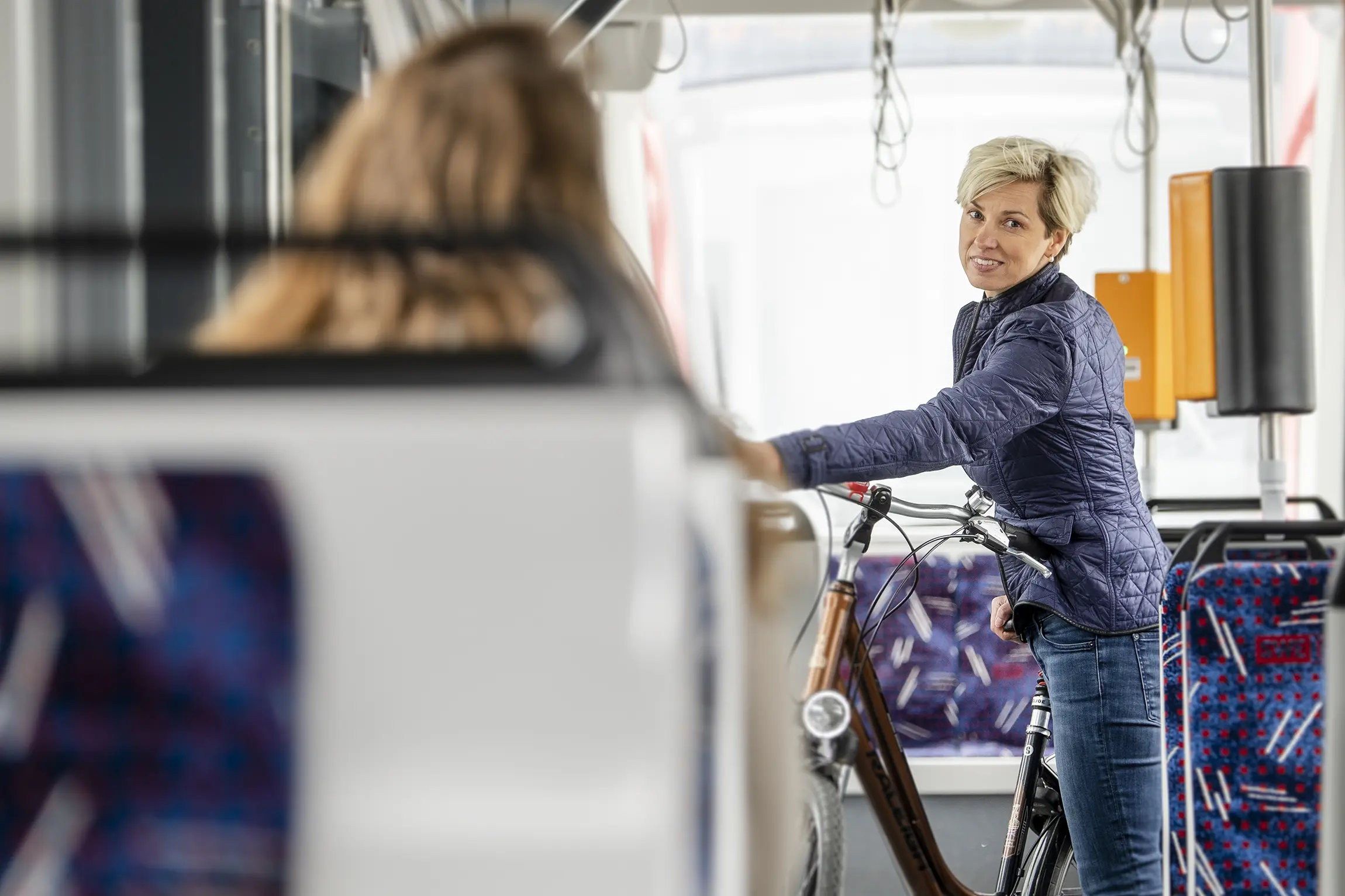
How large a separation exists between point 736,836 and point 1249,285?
173 cm

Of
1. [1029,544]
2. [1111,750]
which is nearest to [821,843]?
[1111,750]

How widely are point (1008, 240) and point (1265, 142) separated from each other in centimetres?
67

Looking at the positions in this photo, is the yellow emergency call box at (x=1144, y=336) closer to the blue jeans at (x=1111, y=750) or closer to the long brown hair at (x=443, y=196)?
the blue jeans at (x=1111, y=750)

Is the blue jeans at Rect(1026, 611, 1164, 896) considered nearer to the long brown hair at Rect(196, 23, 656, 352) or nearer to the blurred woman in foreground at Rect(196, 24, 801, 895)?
the blurred woman in foreground at Rect(196, 24, 801, 895)

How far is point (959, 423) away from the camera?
1.52 metres

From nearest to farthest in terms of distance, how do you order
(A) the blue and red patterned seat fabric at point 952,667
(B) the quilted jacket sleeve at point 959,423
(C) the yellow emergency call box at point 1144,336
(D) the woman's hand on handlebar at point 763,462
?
(D) the woman's hand on handlebar at point 763,462
(B) the quilted jacket sleeve at point 959,423
(C) the yellow emergency call box at point 1144,336
(A) the blue and red patterned seat fabric at point 952,667

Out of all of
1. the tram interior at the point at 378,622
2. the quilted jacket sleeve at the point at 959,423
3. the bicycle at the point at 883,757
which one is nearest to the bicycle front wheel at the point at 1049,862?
the bicycle at the point at 883,757

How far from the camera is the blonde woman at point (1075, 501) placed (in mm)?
1768

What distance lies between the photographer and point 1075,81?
4672 millimetres

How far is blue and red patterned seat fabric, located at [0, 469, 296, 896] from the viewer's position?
2.18 feet

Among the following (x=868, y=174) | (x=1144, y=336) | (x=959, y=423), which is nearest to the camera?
(x=959, y=423)

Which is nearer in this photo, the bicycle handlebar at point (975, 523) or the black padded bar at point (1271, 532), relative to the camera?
the black padded bar at point (1271, 532)

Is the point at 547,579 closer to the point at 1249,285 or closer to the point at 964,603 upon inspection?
the point at 1249,285

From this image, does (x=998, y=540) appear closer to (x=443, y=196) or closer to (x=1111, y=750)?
(x=1111, y=750)
